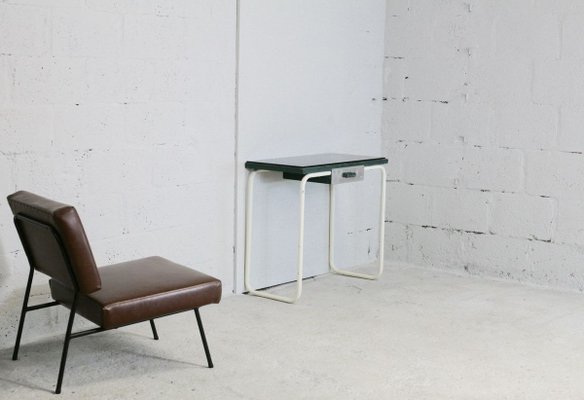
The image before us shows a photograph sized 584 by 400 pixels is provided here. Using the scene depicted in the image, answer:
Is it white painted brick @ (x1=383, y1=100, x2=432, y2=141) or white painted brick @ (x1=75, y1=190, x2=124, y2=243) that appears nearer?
white painted brick @ (x1=75, y1=190, x2=124, y2=243)

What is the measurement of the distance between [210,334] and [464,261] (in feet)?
6.52

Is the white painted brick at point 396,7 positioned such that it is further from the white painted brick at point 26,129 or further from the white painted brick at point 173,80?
the white painted brick at point 26,129

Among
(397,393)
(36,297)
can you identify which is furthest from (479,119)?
(36,297)

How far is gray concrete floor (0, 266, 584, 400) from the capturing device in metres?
3.29

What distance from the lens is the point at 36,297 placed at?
12.4ft

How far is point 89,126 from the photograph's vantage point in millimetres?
3836

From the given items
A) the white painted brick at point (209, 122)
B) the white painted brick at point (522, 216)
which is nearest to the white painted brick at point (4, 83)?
the white painted brick at point (209, 122)

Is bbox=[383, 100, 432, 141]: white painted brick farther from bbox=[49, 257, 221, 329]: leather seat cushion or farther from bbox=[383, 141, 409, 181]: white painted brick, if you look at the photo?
bbox=[49, 257, 221, 329]: leather seat cushion

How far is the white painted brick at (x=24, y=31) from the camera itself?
349 centimetres

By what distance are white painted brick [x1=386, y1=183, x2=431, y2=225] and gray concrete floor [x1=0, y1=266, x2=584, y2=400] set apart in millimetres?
803

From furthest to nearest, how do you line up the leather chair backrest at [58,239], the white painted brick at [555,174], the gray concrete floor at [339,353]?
the white painted brick at [555,174] < the gray concrete floor at [339,353] < the leather chair backrest at [58,239]

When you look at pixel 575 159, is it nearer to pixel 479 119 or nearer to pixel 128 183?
pixel 479 119

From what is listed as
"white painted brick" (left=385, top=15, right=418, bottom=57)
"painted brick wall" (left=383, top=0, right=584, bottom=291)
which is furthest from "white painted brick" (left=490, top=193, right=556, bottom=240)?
"white painted brick" (left=385, top=15, right=418, bottom=57)

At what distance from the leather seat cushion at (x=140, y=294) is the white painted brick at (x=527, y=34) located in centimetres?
250
